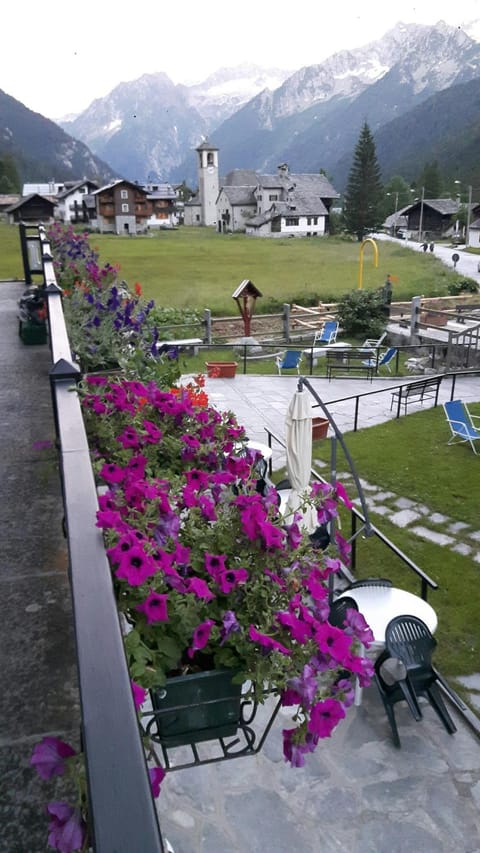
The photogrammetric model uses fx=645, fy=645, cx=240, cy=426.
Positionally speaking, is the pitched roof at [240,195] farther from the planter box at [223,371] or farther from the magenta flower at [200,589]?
the magenta flower at [200,589]

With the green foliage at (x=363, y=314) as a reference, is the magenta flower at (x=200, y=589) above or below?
above

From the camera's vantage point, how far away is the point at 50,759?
4.68 ft

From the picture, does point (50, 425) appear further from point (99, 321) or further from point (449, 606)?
point (449, 606)

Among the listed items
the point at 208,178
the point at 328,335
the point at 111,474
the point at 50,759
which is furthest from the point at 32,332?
the point at 208,178

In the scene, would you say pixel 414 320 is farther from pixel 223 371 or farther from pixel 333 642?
pixel 333 642

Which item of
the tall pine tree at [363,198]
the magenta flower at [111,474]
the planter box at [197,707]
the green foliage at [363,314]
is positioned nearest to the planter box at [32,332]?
the magenta flower at [111,474]

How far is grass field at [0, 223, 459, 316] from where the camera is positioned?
112 feet

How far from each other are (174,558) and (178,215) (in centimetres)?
12167

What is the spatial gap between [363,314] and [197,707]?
25656 mm

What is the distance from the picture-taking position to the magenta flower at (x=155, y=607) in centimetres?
180

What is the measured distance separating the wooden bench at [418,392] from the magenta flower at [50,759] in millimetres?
11800

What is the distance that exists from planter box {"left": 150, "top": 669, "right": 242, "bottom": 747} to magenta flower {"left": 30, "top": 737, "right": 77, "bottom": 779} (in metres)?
0.57

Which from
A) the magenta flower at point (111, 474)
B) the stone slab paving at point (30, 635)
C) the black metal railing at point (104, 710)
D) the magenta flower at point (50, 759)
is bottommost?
the stone slab paving at point (30, 635)

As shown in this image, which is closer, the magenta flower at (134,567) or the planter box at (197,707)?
the magenta flower at (134,567)
